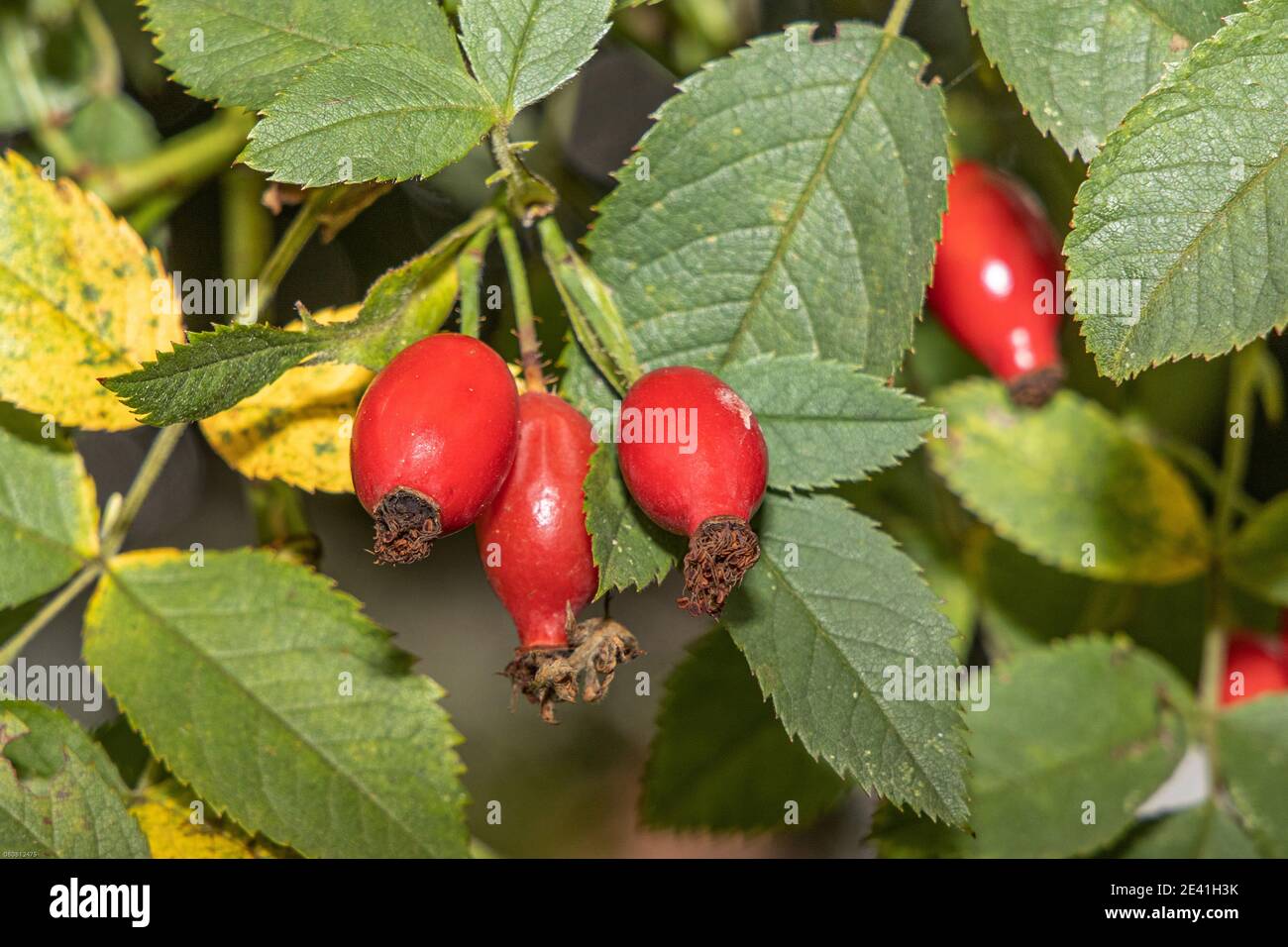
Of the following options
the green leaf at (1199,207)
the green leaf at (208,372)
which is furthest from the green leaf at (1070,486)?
the green leaf at (208,372)

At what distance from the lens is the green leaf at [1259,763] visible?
199cm

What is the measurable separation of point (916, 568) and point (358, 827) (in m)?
0.85

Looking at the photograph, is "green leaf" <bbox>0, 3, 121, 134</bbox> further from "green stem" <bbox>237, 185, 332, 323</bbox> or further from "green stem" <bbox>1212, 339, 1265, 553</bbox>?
"green stem" <bbox>1212, 339, 1265, 553</bbox>

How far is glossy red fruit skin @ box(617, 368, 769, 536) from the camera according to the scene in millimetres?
1248

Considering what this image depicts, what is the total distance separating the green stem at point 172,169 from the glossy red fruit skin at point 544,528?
3.81 feet

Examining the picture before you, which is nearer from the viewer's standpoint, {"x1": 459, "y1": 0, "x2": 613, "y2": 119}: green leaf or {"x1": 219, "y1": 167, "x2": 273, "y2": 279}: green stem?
{"x1": 459, "y1": 0, "x2": 613, "y2": 119}: green leaf

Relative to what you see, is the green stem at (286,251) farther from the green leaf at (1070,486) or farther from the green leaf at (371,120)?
the green leaf at (1070,486)

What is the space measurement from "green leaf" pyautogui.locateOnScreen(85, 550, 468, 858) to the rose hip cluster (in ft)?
1.21

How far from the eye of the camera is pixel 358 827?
1620mm

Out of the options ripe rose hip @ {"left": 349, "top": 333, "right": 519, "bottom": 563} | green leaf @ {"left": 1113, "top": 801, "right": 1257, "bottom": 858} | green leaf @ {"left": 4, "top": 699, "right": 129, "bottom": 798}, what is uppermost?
ripe rose hip @ {"left": 349, "top": 333, "right": 519, "bottom": 563}

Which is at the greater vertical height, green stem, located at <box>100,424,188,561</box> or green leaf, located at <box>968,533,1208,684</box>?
green stem, located at <box>100,424,188,561</box>

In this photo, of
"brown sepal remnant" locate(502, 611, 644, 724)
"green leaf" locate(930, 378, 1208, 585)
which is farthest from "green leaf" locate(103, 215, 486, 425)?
"green leaf" locate(930, 378, 1208, 585)

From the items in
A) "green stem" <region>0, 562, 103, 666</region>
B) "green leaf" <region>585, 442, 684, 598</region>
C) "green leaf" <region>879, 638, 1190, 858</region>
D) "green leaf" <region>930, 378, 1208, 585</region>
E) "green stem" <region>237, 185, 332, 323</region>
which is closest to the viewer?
"green leaf" <region>585, 442, 684, 598</region>
